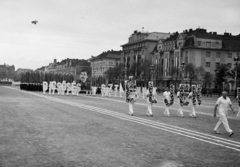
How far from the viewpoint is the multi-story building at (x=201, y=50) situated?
90250mm

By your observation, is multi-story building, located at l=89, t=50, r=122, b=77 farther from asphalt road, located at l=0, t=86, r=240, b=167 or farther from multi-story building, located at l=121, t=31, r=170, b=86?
asphalt road, located at l=0, t=86, r=240, b=167

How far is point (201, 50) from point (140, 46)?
37.2 metres

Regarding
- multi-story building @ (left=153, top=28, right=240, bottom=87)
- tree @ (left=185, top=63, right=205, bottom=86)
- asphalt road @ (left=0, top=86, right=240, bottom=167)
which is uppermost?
multi-story building @ (left=153, top=28, right=240, bottom=87)

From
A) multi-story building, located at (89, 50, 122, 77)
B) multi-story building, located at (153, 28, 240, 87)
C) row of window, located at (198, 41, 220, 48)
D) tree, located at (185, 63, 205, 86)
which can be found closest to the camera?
tree, located at (185, 63, 205, 86)

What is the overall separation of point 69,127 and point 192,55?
260 feet

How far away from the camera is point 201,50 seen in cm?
9050

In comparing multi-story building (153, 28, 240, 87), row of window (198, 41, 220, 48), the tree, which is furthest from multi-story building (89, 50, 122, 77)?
the tree

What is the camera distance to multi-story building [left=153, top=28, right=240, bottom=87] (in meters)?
90.2

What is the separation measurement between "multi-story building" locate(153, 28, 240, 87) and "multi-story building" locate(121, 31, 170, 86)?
16.0 m

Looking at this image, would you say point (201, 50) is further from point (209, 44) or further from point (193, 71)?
point (193, 71)

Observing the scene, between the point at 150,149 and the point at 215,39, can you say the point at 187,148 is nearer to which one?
the point at 150,149

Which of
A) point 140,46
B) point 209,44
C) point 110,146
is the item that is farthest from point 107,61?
point 110,146

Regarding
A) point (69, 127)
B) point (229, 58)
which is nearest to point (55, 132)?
point (69, 127)

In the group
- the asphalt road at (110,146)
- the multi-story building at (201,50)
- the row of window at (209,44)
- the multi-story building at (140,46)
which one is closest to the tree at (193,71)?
the multi-story building at (201,50)
